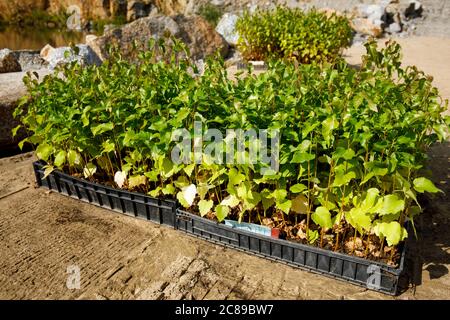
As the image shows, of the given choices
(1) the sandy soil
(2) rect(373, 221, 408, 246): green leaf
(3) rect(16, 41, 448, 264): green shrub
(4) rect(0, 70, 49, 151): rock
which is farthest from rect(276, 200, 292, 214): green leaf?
(4) rect(0, 70, 49, 151): rock

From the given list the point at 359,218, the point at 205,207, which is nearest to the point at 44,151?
the point at 205,207

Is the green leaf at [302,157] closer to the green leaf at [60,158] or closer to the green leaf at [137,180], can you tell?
the green leaf at [137,180]

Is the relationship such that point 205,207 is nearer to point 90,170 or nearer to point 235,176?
→ point 235,176

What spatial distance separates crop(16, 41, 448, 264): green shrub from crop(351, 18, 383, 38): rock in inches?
425

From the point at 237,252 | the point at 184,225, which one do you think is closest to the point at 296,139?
the point at 237,252

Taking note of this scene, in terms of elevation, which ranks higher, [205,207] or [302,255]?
[205,207]

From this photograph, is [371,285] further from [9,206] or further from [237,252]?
[9,206]

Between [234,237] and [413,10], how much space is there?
588 inches

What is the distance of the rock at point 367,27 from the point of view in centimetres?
1297

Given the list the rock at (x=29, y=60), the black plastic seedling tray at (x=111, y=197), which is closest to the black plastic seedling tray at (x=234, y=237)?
the black plastic seedling tray at (x=111, y=197)

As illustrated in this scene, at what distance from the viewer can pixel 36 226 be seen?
10.4ft

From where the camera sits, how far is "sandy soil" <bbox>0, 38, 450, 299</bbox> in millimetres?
2488

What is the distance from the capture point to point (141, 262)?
2.76m

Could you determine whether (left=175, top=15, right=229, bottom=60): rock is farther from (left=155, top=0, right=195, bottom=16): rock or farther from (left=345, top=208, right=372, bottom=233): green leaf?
(left=155, top=0, right=195, bottom=16): rock
